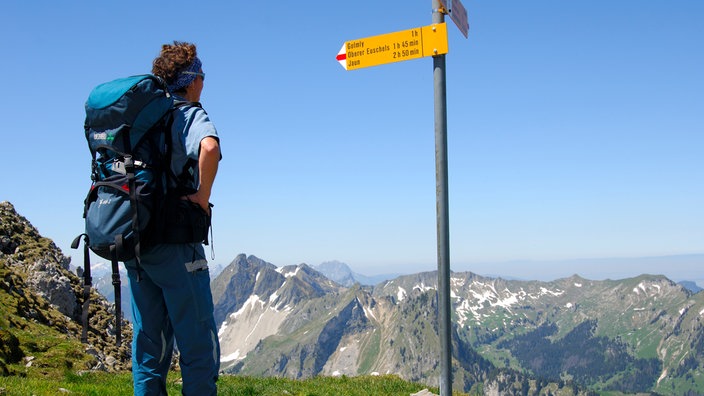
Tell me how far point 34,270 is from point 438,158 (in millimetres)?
28759

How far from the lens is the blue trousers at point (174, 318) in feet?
21.3

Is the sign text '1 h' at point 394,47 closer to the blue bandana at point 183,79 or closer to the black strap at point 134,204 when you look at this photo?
the blue bandana at point 183,79

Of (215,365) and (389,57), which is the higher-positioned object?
(389,57)

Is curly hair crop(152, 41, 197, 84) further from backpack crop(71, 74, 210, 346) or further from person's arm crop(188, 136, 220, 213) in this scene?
person's arm crop(188, 136, 220, 213)

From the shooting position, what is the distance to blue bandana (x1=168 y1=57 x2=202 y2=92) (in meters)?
7.08

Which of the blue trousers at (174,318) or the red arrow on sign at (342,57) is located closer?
the blue trousers at (174,318)

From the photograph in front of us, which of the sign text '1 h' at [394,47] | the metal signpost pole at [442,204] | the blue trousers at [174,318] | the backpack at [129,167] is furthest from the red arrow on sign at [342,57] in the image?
the blue trousers at [174,318]

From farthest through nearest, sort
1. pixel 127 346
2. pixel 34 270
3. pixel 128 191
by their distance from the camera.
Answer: pixel 34 270 < pixel 127 346 < pixel 128 191

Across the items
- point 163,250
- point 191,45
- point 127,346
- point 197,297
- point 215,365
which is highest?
point 191,45

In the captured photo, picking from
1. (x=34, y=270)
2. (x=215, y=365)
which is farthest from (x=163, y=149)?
(x=34, y=270)

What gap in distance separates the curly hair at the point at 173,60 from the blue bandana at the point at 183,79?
34 millimetres

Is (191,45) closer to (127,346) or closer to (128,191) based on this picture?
(128,191)

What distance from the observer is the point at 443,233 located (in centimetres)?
716

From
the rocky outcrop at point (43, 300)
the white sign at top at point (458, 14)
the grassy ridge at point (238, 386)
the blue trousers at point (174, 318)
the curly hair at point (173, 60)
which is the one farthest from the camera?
the rocky outcrop at point (43, 300)
